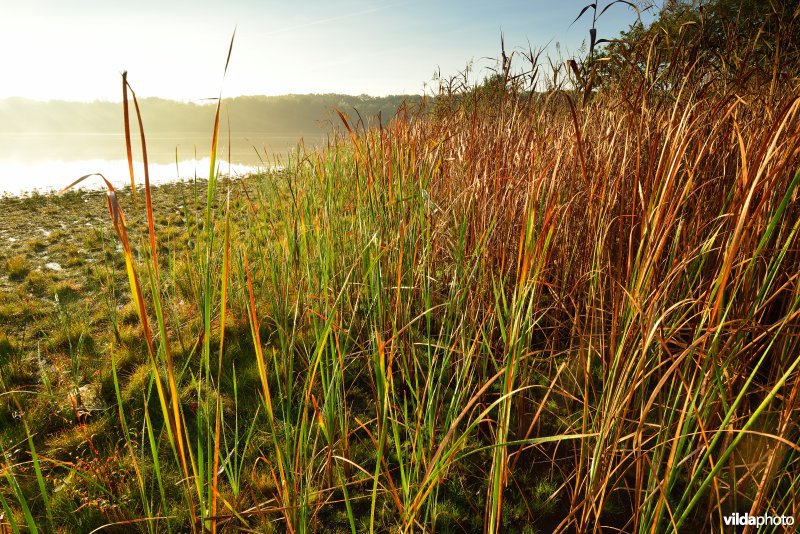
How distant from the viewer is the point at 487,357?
121cm

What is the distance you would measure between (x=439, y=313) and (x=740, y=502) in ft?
3.58

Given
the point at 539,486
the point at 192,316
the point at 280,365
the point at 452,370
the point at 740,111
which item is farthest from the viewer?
the point at 192,316

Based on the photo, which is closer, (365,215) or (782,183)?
(782,183)

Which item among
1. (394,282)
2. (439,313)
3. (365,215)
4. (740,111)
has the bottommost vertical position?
(439,313)

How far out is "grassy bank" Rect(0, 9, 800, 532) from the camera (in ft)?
2.64

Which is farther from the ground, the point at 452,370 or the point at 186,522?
the point at 452,370

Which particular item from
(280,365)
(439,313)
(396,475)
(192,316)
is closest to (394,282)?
(439,313)

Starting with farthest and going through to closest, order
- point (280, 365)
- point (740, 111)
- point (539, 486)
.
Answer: point (280, 365)
point (740, 111)
point (539, 486)

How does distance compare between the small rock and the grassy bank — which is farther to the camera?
the small rock

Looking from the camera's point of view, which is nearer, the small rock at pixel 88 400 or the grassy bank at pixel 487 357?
the grassy bank at pixel 487 357

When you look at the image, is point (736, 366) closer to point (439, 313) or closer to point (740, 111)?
point (439, 313)

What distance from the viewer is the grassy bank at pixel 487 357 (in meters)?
0.81

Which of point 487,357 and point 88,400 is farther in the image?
point 88,400

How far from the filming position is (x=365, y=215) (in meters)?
1.74
